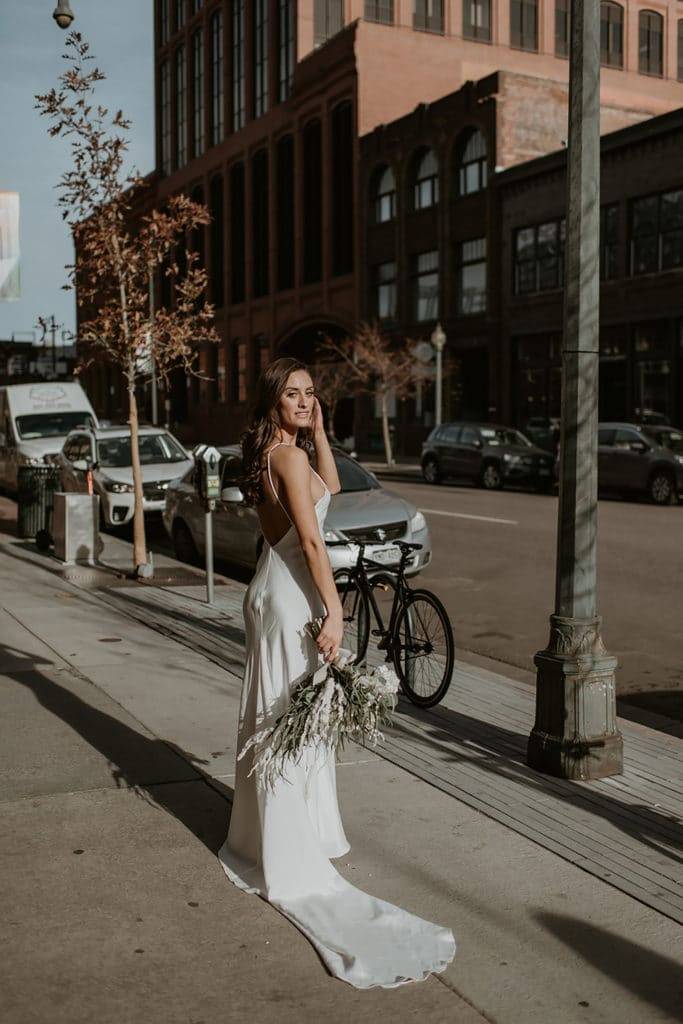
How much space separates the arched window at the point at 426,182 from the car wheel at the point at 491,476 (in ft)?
58.8

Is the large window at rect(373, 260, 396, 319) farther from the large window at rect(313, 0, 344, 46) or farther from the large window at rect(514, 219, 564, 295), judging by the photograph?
the large window at rect(313, 0, 344, 46)

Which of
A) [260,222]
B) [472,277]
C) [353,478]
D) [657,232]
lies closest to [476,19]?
[260,222]

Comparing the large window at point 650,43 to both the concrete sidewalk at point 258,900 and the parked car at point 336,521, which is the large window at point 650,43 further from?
the concrete sidewalk at point 258,900

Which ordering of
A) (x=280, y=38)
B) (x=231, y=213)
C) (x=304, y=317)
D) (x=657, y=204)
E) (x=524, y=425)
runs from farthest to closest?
(x=231, y=213) < (x=280, y=38) < (x=304, y=317) < (x=524, y=425) < (x=657, y=204)

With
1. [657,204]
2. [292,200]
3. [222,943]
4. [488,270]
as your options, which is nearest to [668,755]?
[222,943]

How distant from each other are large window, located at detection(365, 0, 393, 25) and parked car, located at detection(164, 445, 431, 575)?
4461cm

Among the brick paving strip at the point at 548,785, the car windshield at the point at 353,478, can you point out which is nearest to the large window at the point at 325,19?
the car windshield at the point at 353,478

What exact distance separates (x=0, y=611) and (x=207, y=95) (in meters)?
60.5

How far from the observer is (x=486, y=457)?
27969mm

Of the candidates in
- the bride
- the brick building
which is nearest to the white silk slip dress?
the bride

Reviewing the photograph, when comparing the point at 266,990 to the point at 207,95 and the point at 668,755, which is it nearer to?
the point at 668,755

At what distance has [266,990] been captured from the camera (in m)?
3.56

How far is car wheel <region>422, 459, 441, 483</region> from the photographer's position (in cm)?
2994

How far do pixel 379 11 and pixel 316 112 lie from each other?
582 cm
